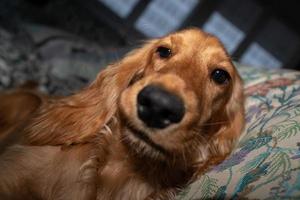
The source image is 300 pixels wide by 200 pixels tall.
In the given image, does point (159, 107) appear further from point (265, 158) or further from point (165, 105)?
point (265, 158)

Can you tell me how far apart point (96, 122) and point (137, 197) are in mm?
340

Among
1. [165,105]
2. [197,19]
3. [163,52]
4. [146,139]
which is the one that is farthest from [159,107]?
[197,19]

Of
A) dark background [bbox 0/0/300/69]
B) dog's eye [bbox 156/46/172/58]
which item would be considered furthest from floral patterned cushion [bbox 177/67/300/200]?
dark background [bbox 0/0/300/69]

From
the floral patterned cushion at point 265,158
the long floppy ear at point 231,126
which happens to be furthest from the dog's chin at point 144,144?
the long floppy ear at point 231,126

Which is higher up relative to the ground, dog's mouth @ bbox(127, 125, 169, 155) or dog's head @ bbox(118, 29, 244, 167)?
dog's head @ bbox(118, 29, 244, 167)

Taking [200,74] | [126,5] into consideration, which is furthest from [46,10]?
[200,74]

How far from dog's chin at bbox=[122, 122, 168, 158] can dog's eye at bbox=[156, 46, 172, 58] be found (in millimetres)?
418

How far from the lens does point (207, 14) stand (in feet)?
16.0

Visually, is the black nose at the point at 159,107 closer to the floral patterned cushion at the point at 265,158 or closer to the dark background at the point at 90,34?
the floral patterned cushion at the point at 265,158

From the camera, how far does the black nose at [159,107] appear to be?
1.17m

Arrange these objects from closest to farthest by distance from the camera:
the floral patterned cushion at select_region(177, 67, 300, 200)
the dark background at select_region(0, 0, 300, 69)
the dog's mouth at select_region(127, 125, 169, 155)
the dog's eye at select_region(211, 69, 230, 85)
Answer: the floral patterned cushion at select_region(177, 67, 300, 200) → the dog's mouth at select_region(127, 125, 169, 155) → the dog's eye at select_region(211, 69, 230, 85) → the dark background at select_region(0, 0, 300, 69)

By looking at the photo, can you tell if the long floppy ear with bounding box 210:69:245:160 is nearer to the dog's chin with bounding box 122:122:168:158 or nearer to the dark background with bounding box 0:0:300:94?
the dog's chin with bounding box 122:122:168:158

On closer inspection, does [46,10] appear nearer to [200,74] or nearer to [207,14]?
[207,14]

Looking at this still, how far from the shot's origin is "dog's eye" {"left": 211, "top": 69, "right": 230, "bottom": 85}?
5.39 ft
